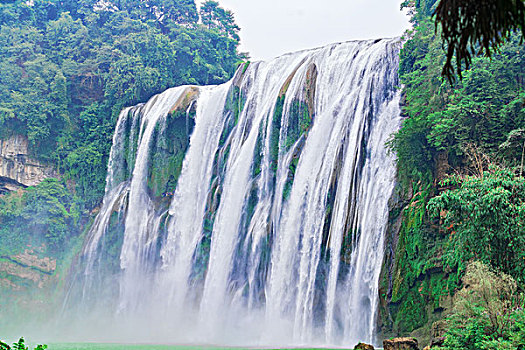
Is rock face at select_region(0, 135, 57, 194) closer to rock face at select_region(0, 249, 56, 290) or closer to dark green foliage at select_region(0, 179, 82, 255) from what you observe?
dark green foliage at select_region(0, 179, 82, 255)

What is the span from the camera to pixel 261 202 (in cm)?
2066

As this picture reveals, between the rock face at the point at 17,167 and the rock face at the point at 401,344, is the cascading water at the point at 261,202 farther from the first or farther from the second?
the rock face at the point at 17,167

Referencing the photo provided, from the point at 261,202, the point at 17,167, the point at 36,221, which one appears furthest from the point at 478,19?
the point at 17,167

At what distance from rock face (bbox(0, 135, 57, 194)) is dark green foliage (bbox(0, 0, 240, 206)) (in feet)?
1.73

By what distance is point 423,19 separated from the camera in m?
19.1

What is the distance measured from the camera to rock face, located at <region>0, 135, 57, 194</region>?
99.2 ft

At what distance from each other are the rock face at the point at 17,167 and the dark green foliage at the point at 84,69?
1.73 ft

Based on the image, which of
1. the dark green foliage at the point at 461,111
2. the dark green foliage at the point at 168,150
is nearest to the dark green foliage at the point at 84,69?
the dark green foliage at the point at 168,150

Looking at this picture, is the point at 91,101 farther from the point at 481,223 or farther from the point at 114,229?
the point at 481,223

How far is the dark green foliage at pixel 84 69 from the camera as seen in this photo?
31297mm

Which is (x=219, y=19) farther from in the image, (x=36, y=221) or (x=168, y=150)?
(x=36, y=221)

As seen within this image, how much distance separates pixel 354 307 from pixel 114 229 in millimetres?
15230

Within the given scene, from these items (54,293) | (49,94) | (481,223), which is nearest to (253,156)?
(481,223)

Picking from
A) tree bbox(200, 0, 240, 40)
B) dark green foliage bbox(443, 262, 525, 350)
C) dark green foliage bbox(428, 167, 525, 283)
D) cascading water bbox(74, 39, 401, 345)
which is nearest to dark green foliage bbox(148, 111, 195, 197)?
cascading water bbox(74, 39, 401, 345)
